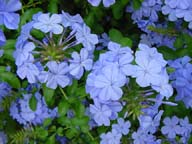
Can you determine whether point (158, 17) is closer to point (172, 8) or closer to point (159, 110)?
point (172, 8)

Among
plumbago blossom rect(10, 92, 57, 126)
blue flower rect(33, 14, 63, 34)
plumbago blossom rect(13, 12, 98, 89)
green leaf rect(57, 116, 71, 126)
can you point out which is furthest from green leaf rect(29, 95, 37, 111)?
blue flower rect(33, 14, 63, 34)

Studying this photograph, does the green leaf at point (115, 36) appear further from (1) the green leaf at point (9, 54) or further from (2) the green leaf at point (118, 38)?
(1) the green leaf at point (9, 54)

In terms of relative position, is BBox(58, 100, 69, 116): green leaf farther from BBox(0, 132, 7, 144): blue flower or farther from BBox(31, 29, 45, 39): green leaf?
BBox(0, 132, 7, 144): blue flower

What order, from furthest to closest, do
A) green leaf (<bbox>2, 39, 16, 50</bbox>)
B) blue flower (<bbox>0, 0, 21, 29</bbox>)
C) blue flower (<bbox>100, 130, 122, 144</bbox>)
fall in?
1. blue flower (<bbox>100, 130, 122, 144</bbox>)
2. green leaf (<bbox>2, 39, 16, 50</bbox>)
3. blue flower (<bbox>0, 0, 21, 29</bbox>)

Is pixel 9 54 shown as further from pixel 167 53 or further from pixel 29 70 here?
pixel 167 53

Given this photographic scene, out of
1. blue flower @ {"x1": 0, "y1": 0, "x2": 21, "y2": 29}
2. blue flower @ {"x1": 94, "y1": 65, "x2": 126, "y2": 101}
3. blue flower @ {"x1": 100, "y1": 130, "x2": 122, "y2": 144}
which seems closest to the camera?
blue flower @ {"x1": 94, "y1": 65, "x2": 126, "y2": 101}

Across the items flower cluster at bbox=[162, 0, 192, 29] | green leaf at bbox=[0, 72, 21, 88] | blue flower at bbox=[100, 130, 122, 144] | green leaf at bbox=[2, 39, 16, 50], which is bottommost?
blue flower at bbox=[100, 130, 122, 144]

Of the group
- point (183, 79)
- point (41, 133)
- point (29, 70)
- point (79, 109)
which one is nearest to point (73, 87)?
point (79, 109)
